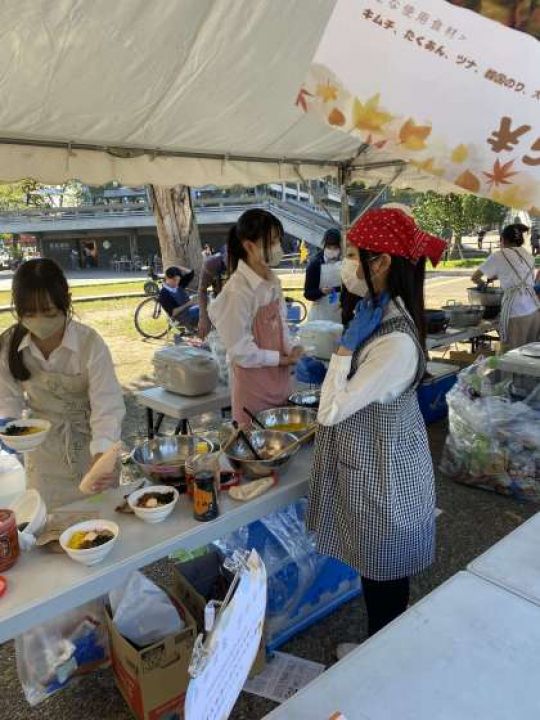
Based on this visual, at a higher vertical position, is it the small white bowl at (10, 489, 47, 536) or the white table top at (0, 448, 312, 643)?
the small white bowl at (10, 489, 47, 536)

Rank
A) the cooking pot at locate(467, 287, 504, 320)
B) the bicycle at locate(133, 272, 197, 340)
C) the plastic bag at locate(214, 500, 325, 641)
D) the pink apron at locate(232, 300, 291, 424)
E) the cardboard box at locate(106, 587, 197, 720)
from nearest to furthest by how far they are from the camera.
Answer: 1. the cardboard box at locate(106, 587, 197, 720)
2. the plastic bag at locate(214, 500, 325, 641)
3. the pink apron at locate(232, 300, 291, 424)
4. the cooking pot at locate(467, 287, 504, 320)
5. the bicycle at locate(133, 272, 197, 340)

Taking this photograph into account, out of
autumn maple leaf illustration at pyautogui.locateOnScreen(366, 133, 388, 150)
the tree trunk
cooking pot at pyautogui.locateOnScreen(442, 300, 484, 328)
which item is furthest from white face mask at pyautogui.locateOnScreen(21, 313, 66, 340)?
the tree trunk

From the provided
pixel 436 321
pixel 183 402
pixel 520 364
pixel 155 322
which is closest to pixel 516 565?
pixel 183 402

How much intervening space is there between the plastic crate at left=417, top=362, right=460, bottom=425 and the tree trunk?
4011 mm

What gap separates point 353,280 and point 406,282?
0.20 meters

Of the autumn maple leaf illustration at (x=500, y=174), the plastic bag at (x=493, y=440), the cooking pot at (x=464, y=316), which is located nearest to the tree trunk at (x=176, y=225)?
the cooking pot at (x=464, y=316)

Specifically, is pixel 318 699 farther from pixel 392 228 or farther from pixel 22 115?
pixel 22 115

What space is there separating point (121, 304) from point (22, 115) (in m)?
11.1

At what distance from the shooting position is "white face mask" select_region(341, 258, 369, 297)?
65.1 inches

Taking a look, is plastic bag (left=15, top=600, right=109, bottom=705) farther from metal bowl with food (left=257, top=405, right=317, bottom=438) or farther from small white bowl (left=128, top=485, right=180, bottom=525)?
metal bowl with food (left=257, top=405, right=317, bottom=438)

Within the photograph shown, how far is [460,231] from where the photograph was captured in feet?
64.4

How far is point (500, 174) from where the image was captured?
1154 millimetres

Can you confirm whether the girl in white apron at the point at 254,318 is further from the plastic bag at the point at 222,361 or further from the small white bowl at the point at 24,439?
the small white bowl at the point at 24,439

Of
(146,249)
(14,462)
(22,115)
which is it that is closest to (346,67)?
(14,462)
